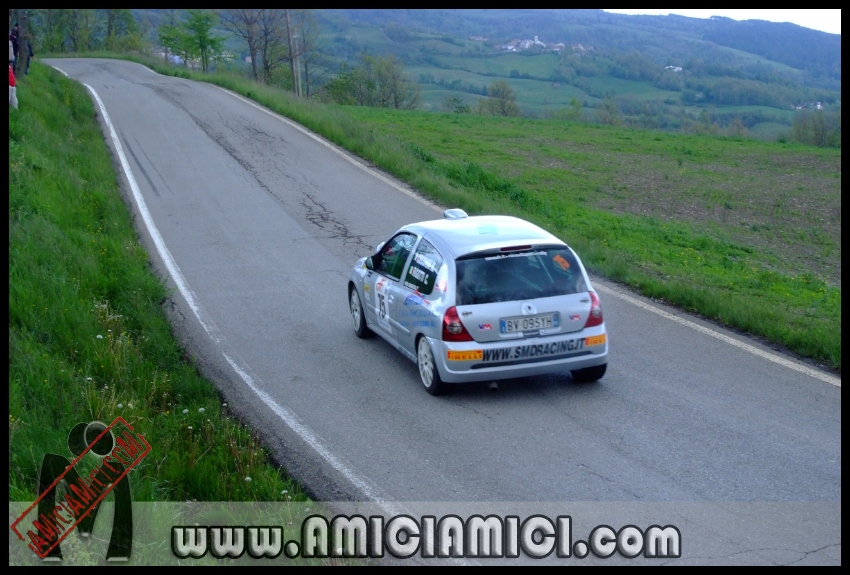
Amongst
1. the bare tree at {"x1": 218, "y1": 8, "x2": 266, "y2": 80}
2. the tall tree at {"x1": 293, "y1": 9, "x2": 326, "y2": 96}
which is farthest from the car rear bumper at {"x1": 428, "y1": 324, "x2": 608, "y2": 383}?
the bare tree at {"x1": 218, "y1": 8, "x2": 266, "y2": 80}

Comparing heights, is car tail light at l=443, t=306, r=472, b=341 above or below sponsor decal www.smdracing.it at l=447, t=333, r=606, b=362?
above

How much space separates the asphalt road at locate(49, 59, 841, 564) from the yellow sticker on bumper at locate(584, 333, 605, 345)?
0.47 m

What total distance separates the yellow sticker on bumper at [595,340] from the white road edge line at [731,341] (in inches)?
81.1

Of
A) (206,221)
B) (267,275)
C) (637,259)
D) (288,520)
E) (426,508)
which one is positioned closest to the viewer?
(288,520)

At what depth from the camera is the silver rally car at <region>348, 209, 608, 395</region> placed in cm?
772

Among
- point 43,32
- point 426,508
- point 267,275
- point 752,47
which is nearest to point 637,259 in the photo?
point 267,275

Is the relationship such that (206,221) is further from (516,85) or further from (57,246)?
(516,85)

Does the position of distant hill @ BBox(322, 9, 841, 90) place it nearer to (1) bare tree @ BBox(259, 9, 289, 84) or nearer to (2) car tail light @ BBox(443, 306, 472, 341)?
(1) bare tree @ BBox(259, 9, 289, 84)

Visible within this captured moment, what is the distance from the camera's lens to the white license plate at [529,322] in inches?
305

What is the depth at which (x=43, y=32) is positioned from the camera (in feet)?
257

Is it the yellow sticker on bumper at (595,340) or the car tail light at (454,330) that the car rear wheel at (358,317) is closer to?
the car tail light at (454,330)

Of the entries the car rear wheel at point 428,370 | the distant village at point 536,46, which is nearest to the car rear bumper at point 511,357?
the car rear wheel at point 428,370

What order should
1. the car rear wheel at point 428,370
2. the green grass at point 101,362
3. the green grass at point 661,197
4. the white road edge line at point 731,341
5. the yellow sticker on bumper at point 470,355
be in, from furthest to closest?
1. the green grass at point 661,197
2. the white road edge line at point 731,341
3. the car rear wheel at point 428,370
4. the yellow sticker on bumper at point 470,355
5. the green grass at point 101,362
